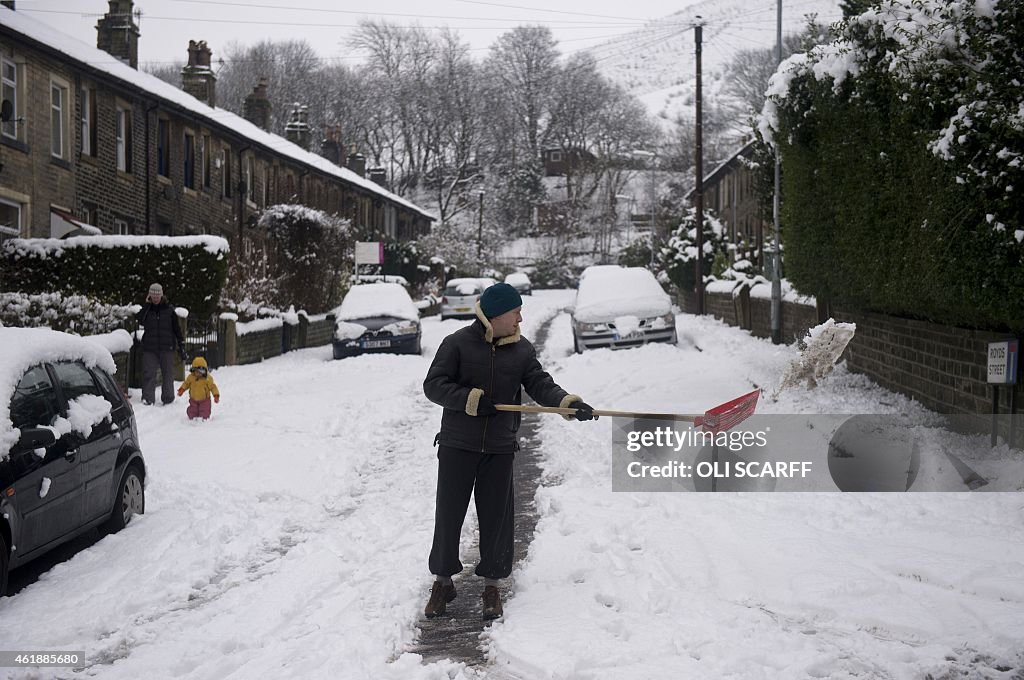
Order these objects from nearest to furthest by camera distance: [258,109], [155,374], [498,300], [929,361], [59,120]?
[498,300]
[929,361]
[155,374]
[59,120]
[258,109]

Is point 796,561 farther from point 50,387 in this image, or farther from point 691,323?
point 691,323

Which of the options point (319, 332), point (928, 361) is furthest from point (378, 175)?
point (928, 361)

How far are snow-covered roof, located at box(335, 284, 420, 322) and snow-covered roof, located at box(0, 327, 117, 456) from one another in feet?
46.2

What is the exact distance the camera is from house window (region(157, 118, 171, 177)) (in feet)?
92.4

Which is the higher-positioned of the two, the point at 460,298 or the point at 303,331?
the point at 460,298

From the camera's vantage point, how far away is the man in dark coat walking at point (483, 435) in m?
5.62

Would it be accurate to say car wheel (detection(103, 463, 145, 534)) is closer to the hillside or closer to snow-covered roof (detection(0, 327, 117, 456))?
snow-covered roof (detection(0, 327, 117, 456))

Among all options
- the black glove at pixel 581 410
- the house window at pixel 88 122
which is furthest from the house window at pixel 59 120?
the black glove at pixel 581 410

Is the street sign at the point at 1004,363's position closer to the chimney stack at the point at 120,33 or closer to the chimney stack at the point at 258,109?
the chimney stack at the point at 120,33

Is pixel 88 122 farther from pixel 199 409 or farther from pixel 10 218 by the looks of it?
pixel 199 409

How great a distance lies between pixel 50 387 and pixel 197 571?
1656mm

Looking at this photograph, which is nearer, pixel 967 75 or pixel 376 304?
pixel 967 75

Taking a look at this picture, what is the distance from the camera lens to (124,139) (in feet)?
86.0

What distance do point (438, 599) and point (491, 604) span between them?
30cm
